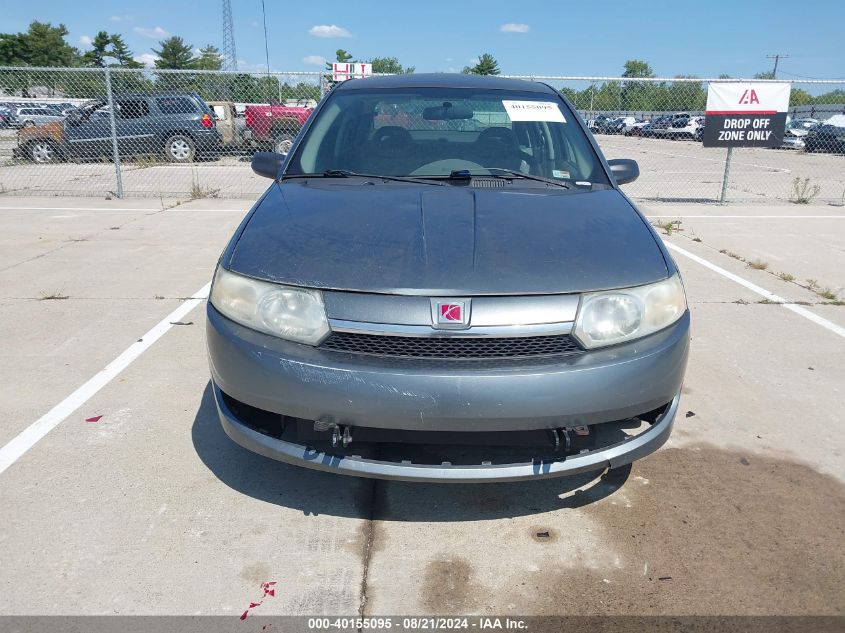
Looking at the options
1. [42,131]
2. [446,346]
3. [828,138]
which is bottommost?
[446,346]

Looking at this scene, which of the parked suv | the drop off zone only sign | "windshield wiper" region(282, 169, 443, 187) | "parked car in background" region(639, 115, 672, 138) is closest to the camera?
"windshield wiper" region(282, 169, 443, 187)

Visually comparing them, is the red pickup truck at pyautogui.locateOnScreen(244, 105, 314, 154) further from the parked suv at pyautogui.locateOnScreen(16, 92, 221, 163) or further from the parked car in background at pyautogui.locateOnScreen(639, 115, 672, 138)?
the parked car in background at pyautogui.locateOnScreen(639, 115, 672, 138)

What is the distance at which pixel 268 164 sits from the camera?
3594 millimetres

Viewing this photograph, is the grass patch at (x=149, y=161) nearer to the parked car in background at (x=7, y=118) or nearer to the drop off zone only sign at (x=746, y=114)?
the parked car in background at (x=7, y=118)

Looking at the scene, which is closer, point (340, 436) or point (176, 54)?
point (340, 436)

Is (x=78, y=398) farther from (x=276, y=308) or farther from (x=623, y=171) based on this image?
(x=623, y=171)

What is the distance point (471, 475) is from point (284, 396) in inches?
26.0

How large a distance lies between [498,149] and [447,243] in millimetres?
1304

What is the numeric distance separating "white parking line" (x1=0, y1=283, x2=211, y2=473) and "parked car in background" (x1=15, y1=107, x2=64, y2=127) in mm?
13627

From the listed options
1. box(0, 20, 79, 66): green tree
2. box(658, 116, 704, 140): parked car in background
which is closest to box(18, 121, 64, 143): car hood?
box(658, 116, 704, 140): parked car in background

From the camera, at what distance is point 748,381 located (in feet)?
12.2

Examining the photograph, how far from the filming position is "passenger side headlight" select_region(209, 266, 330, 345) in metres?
2.14

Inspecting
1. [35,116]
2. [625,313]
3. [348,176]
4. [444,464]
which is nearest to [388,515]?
[444,464]

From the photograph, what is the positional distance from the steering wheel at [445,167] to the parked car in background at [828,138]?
29218mm
